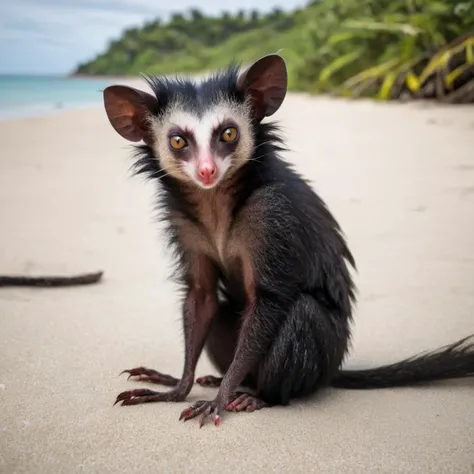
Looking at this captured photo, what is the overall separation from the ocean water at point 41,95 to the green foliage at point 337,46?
46.7 inches

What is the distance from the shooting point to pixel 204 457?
1745 millimetres

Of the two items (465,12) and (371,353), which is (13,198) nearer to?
(371,353)

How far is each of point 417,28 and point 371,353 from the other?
4.94 metres

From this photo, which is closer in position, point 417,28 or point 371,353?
point 371,353

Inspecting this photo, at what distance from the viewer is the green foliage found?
5.79m

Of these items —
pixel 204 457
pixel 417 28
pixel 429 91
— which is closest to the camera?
pixel 204 457

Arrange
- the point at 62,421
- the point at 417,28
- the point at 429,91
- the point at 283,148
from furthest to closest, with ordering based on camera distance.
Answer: the point at 417,28 < the point at 429,91 < the point at 283,148 < the point at 62,421

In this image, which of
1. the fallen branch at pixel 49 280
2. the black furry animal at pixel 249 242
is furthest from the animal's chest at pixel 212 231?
the fallen branch at pixel 49 280

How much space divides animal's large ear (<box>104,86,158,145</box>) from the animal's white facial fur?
0.04m

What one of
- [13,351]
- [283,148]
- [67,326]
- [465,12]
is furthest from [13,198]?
[465,12]

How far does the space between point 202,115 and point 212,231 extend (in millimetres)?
425

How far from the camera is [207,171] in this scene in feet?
6.91

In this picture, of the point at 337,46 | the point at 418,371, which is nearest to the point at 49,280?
the point at 418,371

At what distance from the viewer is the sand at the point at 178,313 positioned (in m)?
1.78
